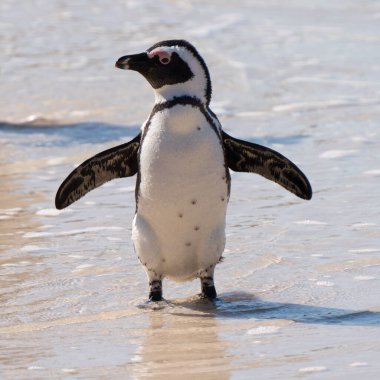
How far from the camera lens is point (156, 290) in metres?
4.83

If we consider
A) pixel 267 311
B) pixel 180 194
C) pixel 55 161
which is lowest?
pixel 267 311

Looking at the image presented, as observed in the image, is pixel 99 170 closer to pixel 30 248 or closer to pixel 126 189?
pixel 30 248

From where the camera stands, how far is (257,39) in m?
12.5

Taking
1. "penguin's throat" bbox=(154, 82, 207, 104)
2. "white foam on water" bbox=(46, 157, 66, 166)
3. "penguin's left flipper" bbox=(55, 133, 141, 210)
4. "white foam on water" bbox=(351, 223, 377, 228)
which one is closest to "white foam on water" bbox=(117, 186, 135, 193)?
"white foam on water" bbox=(46, 157, 66, 166)

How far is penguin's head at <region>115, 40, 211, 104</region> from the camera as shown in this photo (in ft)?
15.3

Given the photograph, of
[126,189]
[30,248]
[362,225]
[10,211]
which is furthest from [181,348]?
[126,189]

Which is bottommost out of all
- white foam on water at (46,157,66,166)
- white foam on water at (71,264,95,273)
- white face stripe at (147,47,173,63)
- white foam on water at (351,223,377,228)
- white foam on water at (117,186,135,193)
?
white foam on water at (71,264,95,273)

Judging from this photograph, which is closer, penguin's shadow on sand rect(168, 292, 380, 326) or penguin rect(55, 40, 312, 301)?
penguin's shadow on sand rect(168, 292, 380, 326)

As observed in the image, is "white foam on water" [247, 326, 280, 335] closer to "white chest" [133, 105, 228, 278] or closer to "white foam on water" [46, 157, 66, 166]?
"white chest" [133, 105, 228, 278]

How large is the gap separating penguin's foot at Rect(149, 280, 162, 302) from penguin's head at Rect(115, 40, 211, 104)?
70cm

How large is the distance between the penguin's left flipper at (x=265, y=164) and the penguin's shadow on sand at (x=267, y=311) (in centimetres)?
46

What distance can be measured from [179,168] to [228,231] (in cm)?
132

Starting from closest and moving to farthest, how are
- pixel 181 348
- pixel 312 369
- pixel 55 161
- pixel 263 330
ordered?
1. pixel 312 369
2. pixel 181 348
3. pixel 263 330
4. pixel 55 161

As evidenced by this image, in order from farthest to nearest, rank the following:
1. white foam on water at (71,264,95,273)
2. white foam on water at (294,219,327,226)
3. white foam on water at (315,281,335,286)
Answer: white foam on water at (294,219,327,226)
white foam on water at (71,264,95,273)
white foam on water at (315,281,335,286)
